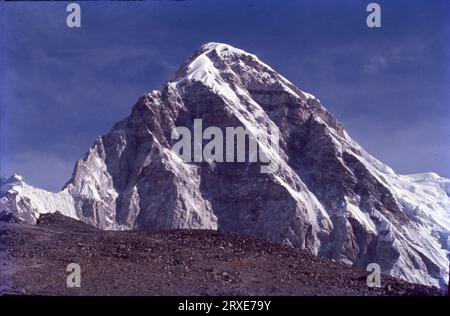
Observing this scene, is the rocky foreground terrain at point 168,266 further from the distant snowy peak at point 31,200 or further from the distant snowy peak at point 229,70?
the distant snowy peak at point 229,70

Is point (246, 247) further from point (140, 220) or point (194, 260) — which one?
point (140, 220)

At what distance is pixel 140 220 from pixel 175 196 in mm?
8574

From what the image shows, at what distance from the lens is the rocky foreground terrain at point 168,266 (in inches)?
870

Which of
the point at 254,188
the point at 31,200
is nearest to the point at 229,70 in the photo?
the point at 254,188

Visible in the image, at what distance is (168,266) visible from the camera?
24562mm

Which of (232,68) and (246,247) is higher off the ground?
(232,68)

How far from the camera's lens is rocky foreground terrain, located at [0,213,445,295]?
22.1 metres

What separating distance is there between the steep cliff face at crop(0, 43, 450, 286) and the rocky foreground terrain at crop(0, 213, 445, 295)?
9557 centimetres

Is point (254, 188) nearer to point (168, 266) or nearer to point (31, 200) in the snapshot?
point (31, 200)

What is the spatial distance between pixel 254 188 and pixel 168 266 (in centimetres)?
11826

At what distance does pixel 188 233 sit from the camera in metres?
29.5

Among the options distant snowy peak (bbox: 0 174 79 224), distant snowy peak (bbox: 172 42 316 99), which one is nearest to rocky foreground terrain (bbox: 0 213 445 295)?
distant snowy peak (bbox: 0 174 79 224)

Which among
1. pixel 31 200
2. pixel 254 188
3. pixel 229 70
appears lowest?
pixel 31 200
